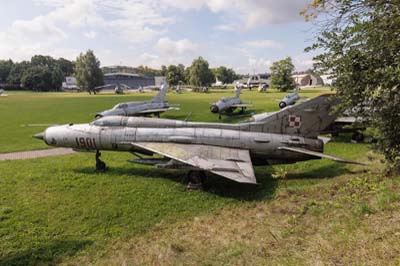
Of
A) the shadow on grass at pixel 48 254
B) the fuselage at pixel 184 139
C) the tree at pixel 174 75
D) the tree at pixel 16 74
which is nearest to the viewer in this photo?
the shadow on grass at pixel 48 254

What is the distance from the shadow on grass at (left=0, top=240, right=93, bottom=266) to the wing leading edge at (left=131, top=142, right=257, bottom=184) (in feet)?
15.9

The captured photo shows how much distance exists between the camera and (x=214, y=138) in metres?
12.9

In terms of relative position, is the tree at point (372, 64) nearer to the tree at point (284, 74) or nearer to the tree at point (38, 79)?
the tree at point (284, 74)

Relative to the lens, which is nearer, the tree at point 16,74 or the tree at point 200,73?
the tree at point 200,73

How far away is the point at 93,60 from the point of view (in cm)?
9844

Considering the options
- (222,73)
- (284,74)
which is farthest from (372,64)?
(222,73)

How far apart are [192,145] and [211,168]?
2.28 meters

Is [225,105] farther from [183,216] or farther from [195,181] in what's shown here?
[183,216]

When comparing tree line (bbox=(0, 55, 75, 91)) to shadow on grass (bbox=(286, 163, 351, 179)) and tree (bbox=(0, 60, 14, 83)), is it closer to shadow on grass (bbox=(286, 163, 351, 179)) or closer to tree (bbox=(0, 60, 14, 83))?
tree (bbox=(0, 60, 14, 83))

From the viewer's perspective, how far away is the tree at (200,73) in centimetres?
11075

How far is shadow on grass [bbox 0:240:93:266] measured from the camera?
7.08m

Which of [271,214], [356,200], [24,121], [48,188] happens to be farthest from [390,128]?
[24,121]

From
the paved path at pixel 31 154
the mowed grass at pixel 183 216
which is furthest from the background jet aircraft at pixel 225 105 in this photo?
the mowed grass at pixel 183 216

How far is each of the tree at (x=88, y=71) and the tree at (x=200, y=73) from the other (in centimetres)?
3526
